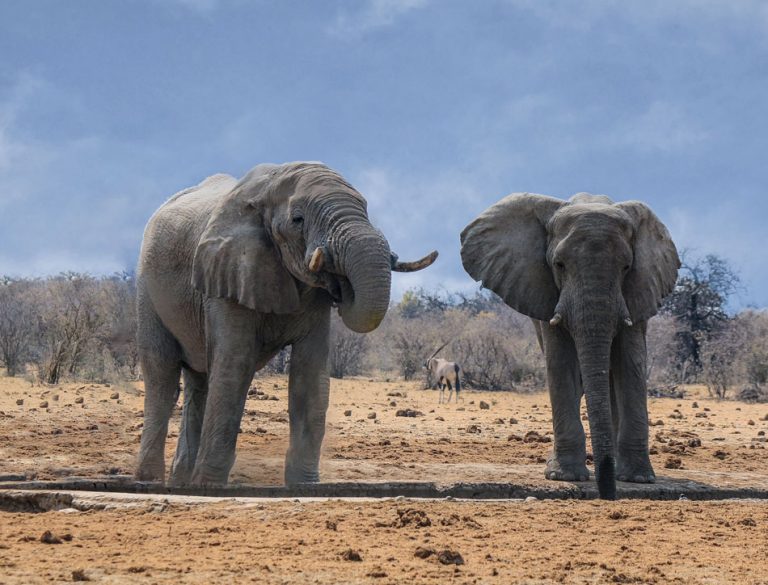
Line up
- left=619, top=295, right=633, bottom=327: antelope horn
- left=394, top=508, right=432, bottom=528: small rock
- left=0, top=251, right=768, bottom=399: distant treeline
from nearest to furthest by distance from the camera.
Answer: left=394, top=508, right=432, bottom=528: small rock < left=619, top=295, right=633, bottom=327: antelope horn < left=0, top=251, right=768, bottom=399: distant treeline

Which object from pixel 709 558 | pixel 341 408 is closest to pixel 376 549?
pixel 709 558

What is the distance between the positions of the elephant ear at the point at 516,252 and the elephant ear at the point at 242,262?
218 centimetres

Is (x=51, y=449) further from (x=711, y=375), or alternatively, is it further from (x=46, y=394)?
(x=711, y=375)

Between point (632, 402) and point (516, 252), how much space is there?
1.58m

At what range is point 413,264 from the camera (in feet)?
25.8

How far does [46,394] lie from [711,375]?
55.3 ft

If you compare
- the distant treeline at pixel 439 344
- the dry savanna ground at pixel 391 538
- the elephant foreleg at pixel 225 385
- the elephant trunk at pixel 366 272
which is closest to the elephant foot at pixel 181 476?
the dry savanna ground at pixel 391 538

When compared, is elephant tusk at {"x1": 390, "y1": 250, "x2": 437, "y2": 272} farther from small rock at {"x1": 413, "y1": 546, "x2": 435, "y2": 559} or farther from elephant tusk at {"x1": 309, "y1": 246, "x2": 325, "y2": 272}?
small rock at {"x1": 413, "y1": 546, "x2": 435, "y2": 559}

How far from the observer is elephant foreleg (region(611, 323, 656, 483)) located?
29.4ft

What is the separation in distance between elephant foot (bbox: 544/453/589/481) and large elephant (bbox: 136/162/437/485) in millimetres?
2012

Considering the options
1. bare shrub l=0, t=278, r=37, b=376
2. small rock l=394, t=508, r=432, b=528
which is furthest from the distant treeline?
small rock l=394, t=508, r=432, b=528

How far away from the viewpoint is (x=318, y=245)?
7578mm

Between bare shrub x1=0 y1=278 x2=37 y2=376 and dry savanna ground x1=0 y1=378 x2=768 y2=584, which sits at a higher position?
bare shrub x1=0 y1=278 x2=37 y2=376

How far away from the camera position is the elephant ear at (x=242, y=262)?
8.05 metres
